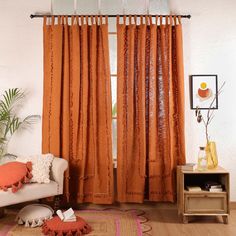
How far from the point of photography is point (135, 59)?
4676 millimetres

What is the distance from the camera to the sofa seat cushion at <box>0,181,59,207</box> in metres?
3.95

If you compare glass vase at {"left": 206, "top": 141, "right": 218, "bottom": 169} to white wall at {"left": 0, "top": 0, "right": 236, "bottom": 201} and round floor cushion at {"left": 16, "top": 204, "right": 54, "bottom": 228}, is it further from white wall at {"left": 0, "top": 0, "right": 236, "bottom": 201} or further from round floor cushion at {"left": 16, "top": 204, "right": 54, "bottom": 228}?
round floor cushion at {"left": 16, "top": 204, "right": 54, "bottom": 228}

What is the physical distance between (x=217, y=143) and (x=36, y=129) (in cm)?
205

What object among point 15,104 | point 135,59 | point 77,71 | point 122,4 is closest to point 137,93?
point 135,59

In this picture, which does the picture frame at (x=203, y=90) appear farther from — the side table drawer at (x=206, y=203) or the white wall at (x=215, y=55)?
the side table drawer at (x=206, y=203)

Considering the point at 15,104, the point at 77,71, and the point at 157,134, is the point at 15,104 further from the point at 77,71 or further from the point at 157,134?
the point at 157,134

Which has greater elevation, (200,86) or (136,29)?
(136,29)

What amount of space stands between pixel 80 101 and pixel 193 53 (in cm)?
138

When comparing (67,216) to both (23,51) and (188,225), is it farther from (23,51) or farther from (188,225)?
(23,51)

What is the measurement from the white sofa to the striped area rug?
286 millimetres

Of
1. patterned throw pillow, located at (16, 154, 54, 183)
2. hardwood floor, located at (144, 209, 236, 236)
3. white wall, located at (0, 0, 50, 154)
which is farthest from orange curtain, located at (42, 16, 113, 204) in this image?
hardwood floor, located at (144, 209, 236, 236)

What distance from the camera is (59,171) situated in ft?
14.1

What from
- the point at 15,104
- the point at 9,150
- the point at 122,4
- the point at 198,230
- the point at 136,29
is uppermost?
the point at 122,4

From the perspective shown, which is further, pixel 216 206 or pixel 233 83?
pixel 233 83
